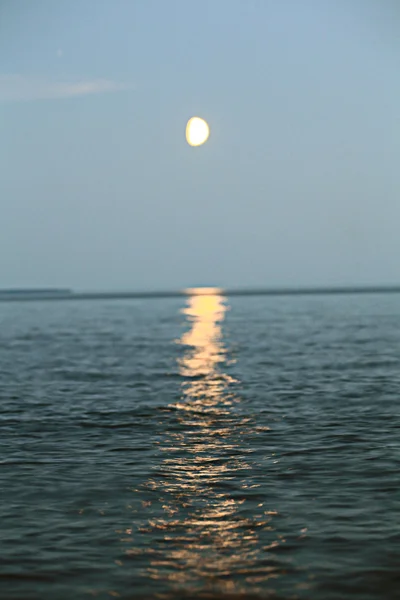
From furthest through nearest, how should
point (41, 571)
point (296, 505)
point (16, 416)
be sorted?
point (16, 416)
point (296, 505)
point (41, 571)

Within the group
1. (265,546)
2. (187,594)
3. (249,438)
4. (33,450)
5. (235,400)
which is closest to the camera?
(187,594)

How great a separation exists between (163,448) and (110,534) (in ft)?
21.5

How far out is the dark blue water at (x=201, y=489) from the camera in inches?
382

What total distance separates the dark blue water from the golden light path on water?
0.04 meters

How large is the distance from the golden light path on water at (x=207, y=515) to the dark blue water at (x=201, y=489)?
4 cm

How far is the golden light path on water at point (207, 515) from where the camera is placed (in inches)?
381

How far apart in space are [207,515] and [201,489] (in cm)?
167

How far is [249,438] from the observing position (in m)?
18.9

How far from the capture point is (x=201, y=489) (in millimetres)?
14016

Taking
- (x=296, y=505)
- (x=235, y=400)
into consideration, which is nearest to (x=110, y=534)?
(x=296, y=505)

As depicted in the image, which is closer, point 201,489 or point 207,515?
point 207,515

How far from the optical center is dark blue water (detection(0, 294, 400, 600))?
31.9 ft

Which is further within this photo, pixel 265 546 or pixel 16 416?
pixel 16 416

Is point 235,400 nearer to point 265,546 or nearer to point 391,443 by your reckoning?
point 391,443
